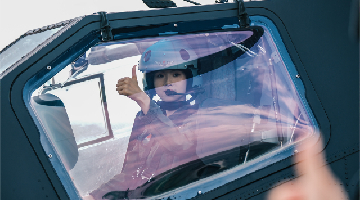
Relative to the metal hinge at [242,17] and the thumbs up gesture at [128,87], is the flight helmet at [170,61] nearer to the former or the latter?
the thumbs up gesture at [128,87]

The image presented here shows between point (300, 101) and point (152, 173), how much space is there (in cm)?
78

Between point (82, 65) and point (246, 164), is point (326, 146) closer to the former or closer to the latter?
point (246, 164)

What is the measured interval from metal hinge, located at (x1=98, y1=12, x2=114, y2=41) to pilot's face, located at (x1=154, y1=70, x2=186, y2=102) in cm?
43

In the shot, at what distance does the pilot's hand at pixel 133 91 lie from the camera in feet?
5.87

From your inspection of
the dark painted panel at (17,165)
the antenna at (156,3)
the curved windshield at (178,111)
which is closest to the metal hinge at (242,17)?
the curved windshield at (178,111)

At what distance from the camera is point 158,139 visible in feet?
5.70

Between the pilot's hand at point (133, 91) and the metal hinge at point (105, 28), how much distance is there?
0.33 m

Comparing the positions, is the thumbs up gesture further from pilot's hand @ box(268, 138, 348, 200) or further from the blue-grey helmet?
pilot's hand @ box(268, 138, 348, 200)

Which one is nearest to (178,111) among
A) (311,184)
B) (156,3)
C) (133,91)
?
(133,91)

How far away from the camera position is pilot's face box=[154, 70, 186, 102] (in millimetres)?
1881

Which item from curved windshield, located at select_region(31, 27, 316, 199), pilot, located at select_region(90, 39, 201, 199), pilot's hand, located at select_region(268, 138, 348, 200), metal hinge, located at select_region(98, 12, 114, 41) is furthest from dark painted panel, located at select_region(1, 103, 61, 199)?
pilot's hand, located at select_region(268, 138, 348, 200)

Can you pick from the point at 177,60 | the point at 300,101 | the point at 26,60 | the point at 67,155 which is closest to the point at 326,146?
the point at 300,101

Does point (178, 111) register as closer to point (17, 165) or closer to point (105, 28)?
point (105, 28)

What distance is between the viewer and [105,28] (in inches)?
59.5
